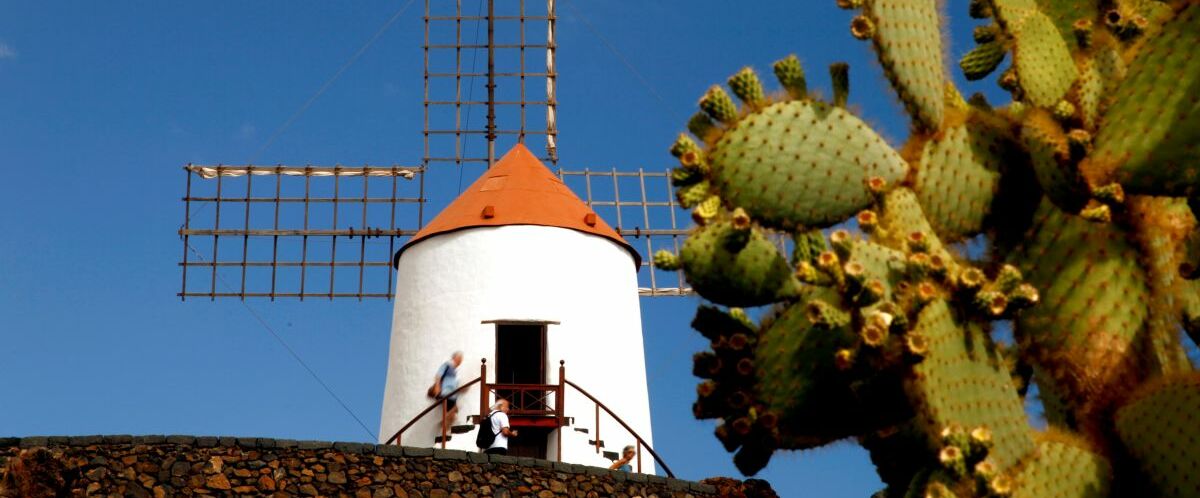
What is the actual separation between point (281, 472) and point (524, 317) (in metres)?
3.76

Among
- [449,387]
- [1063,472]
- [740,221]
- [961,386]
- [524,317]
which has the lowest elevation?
[1063,472]

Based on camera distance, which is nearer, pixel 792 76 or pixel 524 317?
pixel 792 76

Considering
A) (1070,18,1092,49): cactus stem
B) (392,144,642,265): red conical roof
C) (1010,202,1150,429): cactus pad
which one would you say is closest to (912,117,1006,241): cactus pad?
(1010,202,1150,429): cactus pad

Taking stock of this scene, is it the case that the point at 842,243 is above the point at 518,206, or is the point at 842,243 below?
below

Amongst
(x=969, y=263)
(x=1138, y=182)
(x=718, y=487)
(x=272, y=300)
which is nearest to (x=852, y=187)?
(x=969, y=263)

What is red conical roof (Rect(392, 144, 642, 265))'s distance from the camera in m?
18.3

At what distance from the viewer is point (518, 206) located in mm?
18469

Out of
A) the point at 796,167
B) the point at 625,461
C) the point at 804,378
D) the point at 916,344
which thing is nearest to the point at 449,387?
the point at 625,461

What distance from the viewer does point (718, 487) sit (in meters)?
15.4

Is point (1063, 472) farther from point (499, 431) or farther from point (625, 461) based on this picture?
point (625, 461)

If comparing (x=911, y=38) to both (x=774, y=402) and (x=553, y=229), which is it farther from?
(x=553, y=229)

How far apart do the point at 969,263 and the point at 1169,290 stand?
33.5 inches

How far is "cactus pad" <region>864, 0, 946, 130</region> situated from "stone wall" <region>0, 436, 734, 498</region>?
802 centimetres

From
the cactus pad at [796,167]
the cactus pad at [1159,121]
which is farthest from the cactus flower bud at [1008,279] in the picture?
the cactus pad at [796,167]
